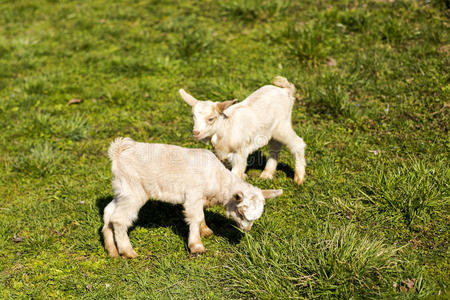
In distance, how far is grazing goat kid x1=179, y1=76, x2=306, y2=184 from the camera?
5.49 metres

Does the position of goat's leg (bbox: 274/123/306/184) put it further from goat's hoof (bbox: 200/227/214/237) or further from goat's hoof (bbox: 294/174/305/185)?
goat's hoof (bbox: 200/227/214/237)

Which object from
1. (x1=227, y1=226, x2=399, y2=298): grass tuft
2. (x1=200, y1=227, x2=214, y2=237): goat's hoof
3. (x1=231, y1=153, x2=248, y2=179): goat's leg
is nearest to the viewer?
(x1=227, y1=226, x2=399, y2=298): grass tuft

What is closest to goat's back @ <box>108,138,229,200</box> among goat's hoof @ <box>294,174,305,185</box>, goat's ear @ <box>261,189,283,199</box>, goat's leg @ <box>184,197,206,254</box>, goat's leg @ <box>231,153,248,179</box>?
goat's leg @ <box>184,197,206,254</box>

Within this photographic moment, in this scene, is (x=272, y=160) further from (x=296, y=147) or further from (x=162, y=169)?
(x=162, y=169)

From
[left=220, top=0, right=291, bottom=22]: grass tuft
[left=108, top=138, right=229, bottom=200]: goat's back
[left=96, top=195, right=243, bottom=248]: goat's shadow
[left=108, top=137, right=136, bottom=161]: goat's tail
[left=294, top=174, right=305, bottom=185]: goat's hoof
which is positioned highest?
[left=220, top=0, right=291, bottom=22]: grass tuft

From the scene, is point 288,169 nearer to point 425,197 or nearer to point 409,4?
point 425,197

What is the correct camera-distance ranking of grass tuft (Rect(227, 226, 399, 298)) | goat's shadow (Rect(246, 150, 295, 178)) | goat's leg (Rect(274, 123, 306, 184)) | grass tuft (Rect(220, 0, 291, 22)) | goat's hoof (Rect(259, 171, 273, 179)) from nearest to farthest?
grass tuft (Rect(227, 226, 399, 298)) → goat's leg (Rect(274, 123, 306, 184)) → goat's hoof (Rect(259, 171, 273, 179)) → goat's shadow (Rect(246, 150, 295, 178)) → grass tuft (Rect(220, 0, 291, 22))

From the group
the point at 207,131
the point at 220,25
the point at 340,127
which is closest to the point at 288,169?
the point at 340,127

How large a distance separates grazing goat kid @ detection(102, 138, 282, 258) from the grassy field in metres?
0.38

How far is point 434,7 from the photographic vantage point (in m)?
9.35

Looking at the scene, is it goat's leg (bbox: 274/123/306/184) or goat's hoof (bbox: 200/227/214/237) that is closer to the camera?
goat's hoof (bbox: 200/227/214/237)

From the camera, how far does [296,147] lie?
6.22 meters

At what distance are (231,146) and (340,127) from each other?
2.46 m

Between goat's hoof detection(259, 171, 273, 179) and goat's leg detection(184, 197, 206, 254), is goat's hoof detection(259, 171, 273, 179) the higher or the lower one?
the lower one
